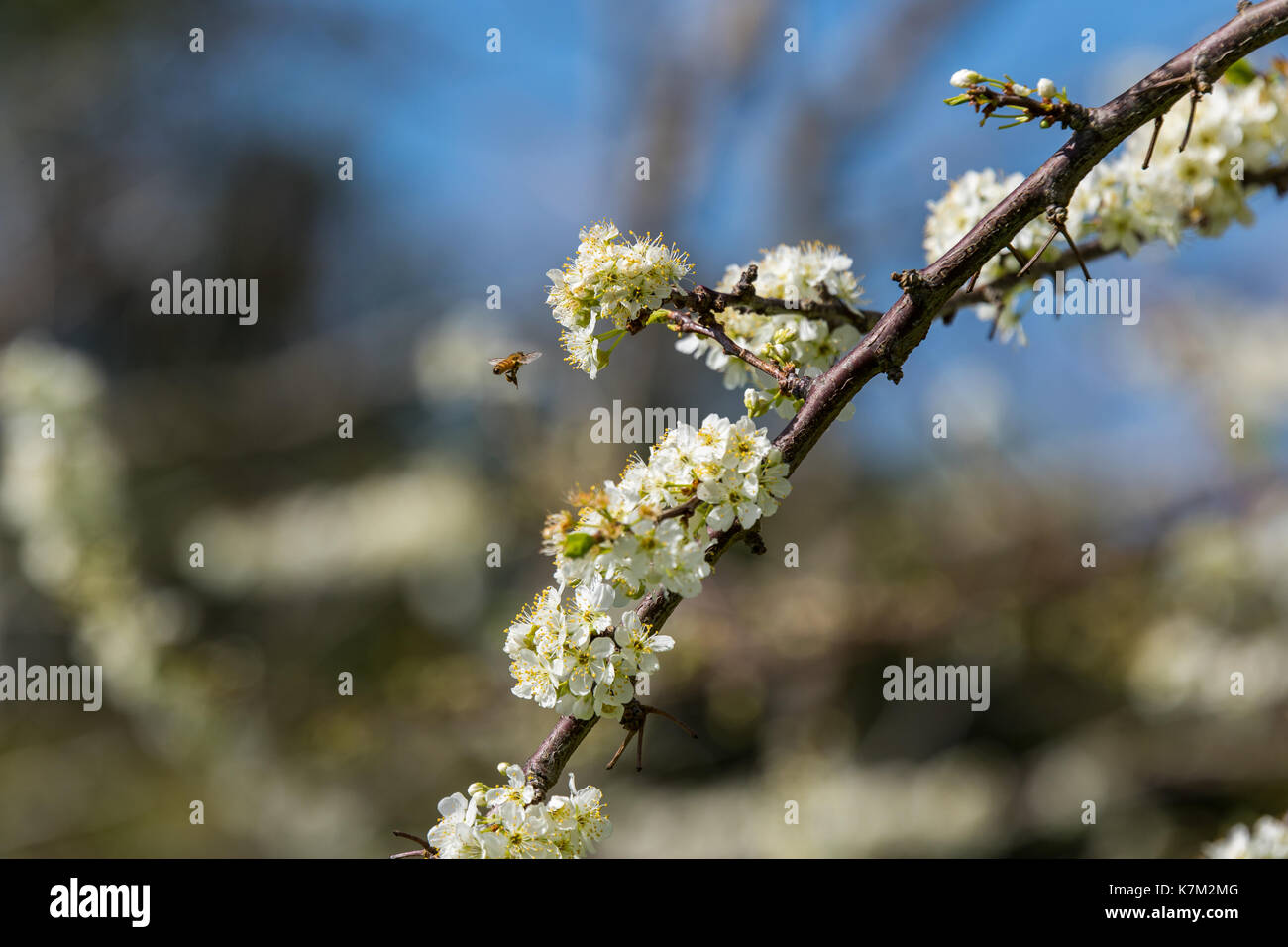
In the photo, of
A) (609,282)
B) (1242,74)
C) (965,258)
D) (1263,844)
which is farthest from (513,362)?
(1242,74)

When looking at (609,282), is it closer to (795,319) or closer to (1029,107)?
(795,319)

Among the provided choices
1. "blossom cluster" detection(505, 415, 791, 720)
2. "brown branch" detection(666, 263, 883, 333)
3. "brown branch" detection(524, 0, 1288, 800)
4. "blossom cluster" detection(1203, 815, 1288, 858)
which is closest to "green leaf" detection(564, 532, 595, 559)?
"blossom cluster" detection(505, 415, 791, 720)

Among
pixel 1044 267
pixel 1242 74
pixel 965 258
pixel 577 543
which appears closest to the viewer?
pixel 577 543

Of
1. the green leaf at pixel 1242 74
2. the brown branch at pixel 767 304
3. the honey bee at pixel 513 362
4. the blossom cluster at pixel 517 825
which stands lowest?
the blossom cluster at pixel 517 825

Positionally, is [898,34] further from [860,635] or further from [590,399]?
[860,635]

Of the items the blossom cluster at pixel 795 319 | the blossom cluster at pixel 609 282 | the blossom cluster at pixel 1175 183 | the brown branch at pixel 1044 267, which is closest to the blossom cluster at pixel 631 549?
the blossom cluster at pixel 609 282

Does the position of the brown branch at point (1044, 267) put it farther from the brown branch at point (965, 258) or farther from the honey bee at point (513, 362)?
the honey bee at point (513, 362)

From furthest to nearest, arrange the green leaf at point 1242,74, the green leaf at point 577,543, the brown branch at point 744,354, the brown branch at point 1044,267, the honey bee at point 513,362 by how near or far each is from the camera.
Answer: the green leaf at point 1242,74
the brown branch at point 1044,267
the honey bee at point 513,362
the brown branch at point 744,354
the green leaf at point 577,543
